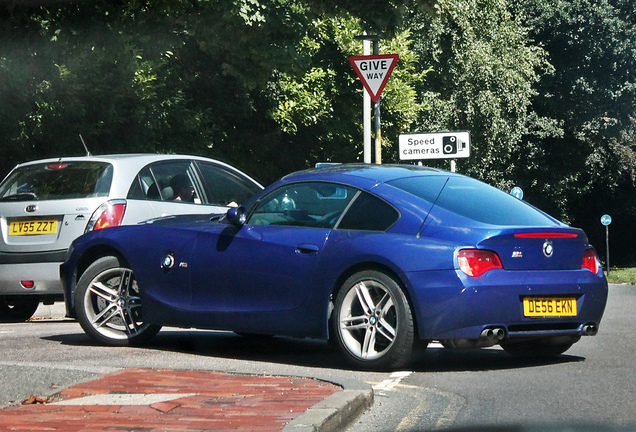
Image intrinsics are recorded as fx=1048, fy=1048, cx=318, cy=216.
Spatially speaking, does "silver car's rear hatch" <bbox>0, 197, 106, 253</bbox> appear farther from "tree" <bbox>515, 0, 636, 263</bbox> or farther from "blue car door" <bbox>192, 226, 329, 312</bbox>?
"tree" <bbox>515, 0, 636, 263</bbox>

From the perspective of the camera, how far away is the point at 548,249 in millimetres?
7289

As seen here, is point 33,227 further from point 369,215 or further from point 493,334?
point 493,334

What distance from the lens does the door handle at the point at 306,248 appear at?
296 inches

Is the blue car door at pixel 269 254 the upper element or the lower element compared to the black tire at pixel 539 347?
upper

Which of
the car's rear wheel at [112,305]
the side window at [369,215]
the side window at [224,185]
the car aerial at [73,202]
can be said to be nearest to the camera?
the side window at [369,215]

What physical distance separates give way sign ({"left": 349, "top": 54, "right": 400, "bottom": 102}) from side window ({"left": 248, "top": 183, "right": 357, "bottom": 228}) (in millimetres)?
7545

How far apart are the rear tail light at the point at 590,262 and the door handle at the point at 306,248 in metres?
1.93

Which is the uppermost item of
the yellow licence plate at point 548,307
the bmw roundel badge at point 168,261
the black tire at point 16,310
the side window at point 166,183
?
the side window at point 166,183

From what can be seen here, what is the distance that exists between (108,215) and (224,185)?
5.52 ft

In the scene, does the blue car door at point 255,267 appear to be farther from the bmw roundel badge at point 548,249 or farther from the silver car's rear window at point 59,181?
the silver car's rear window at point 59,181

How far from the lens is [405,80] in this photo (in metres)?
33.9

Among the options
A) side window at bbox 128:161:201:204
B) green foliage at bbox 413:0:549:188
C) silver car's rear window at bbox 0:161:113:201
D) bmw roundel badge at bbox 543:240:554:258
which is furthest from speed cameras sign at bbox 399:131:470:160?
green foliage at bbox 413:0:549:188

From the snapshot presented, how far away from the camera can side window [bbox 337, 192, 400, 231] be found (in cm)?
738

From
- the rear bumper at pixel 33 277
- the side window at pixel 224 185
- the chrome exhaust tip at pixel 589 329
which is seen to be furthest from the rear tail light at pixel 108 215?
the chrome exhaust tip at pixel 589 329
